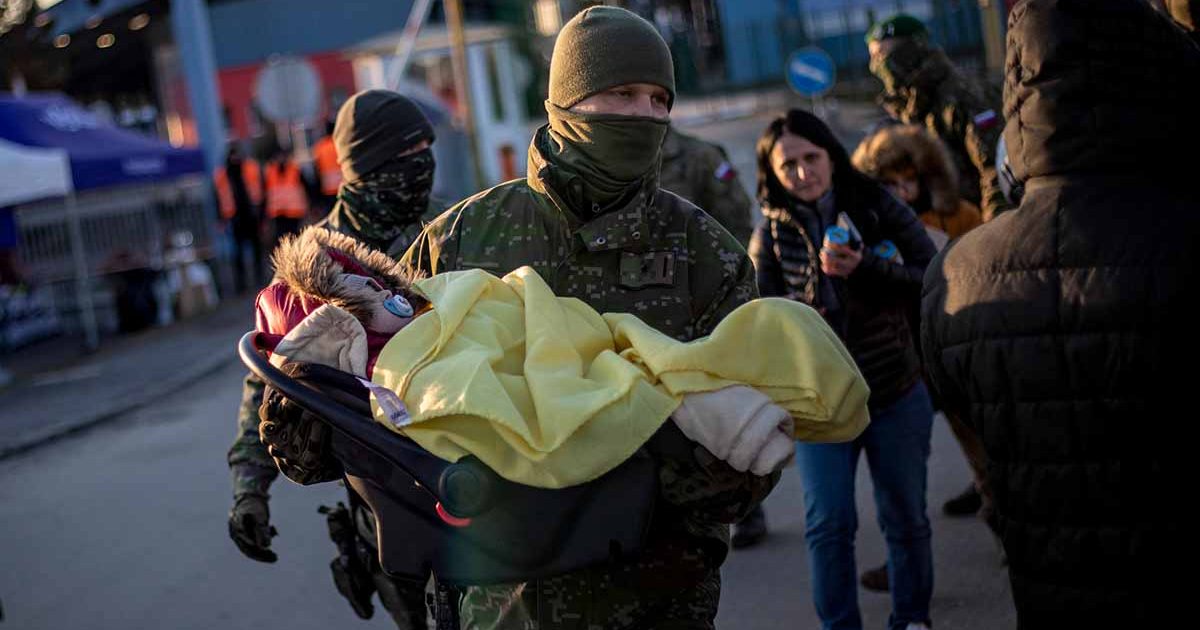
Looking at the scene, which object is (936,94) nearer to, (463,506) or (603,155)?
(603,155)

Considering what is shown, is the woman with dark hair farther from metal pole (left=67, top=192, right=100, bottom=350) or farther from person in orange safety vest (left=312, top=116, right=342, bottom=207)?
person in orange safety vest (left=312, top=116, right=342, bottom=207)

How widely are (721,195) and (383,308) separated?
4406 millimetres

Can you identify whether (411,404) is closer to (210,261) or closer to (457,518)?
(457,518)

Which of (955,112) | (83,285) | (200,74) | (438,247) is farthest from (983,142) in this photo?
(200,74)

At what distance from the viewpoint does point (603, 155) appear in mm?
3229

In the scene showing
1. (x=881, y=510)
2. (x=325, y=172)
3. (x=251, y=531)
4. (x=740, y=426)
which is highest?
(x=325, y=172)

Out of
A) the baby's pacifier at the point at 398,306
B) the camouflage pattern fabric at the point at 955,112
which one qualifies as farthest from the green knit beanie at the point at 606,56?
the camouflage pattern fabric at the point at 955,112

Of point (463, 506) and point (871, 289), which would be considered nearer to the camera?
point (463, 506)

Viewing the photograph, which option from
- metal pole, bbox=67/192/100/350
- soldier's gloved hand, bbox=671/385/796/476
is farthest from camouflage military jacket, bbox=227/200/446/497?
metal pole, bbox=67/192/100/350

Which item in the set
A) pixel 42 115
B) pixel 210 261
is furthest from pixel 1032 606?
pixel 210 261

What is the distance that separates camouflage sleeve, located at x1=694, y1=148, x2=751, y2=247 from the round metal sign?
1362 centimetres

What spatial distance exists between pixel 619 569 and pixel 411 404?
2.03 feet

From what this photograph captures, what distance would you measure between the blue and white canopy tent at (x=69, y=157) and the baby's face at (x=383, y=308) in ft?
43.3

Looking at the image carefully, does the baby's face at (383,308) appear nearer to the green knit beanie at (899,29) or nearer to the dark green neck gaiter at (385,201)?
the dark green neck gaiter at (385,201)
